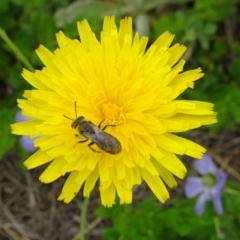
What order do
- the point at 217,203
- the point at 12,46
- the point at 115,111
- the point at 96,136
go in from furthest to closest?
the point at 217,203 → the point at 12,46 → the point at 115,111 → the point at 96,136

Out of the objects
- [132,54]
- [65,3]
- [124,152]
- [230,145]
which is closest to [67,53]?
[132,54]

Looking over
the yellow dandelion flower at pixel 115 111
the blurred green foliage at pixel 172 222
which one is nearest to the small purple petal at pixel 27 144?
the blurred green foliage at pixel 172 222

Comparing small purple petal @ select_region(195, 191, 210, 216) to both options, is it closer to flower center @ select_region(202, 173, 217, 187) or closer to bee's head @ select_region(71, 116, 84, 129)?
flower center @ select_region(202, 173, 217, 187)

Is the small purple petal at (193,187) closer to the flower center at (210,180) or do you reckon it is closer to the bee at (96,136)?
the flower center at (210,180)

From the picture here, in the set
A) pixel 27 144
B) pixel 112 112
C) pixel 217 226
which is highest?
pixel 112 112

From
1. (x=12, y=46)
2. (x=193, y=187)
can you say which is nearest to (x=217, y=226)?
(x=193, y=187)

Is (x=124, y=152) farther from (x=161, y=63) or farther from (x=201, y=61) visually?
(x=201, y=61)

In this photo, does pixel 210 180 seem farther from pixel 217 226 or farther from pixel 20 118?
pixel 20 118

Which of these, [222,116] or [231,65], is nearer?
[222,116]
